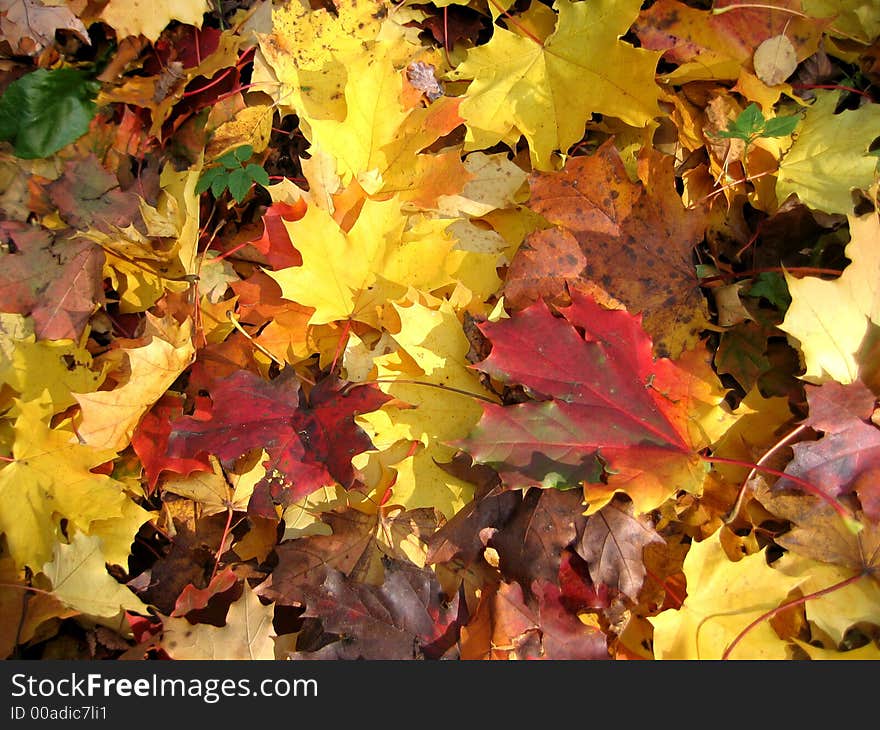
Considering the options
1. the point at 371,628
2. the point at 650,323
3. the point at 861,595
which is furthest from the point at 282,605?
the point at 861,595

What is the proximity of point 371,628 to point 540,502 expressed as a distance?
0.36m

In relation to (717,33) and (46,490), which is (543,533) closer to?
(46,490)

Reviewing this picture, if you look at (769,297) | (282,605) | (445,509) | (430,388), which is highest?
(769,297)

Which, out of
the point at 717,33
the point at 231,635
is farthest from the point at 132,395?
the point at 717,33

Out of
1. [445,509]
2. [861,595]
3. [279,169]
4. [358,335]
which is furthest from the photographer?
[279,169]

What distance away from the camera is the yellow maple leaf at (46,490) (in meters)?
1.26

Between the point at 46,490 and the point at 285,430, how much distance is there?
1.42 feet

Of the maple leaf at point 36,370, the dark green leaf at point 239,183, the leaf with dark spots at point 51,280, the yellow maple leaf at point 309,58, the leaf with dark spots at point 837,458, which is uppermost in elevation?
the yellow maple leaf at point 309,58

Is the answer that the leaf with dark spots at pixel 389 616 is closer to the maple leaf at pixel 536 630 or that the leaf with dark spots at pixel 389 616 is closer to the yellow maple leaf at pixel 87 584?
the maple leaf at pixel 536 630

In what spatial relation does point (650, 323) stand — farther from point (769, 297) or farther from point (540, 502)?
point (540, 502)

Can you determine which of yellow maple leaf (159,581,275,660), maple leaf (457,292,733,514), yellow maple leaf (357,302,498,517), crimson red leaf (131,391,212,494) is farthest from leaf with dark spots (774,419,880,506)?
crimson red leaf (131,391,212,494)

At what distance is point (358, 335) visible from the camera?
4.64ft

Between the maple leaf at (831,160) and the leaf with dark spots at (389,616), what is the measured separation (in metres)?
1.01

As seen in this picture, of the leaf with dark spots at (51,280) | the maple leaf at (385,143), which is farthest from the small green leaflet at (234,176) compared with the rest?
the leaf with dark spots at (51,280)
